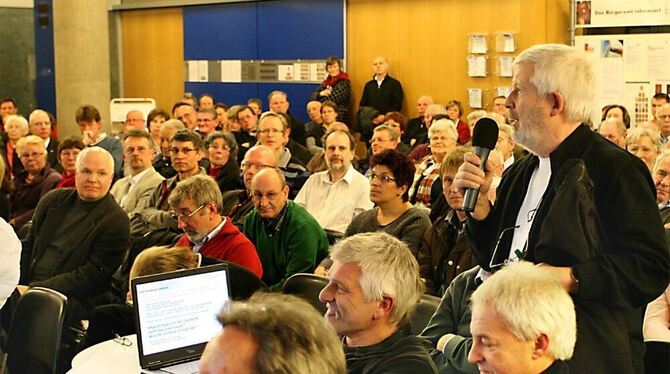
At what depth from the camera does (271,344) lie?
1.63 m

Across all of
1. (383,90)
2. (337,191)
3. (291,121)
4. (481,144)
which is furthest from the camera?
(383,90)

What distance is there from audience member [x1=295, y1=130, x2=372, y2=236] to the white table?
2.62 meters

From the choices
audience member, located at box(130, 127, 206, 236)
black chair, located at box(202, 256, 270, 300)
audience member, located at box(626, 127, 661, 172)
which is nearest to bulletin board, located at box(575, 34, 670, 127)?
audience member, located at box(626, 127, 661, 172)

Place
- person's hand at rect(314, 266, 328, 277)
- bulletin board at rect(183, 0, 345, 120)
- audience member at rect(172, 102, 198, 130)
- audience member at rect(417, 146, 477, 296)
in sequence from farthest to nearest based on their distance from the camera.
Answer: bulletin board at rect(183, 0, 345, 120) < audience member at rect(172, 102, 198, 130) < person's hand at rect(314, 266, 328, 277) < audience member at rect(417, 146, 477, 296)

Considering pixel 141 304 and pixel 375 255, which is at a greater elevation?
pixel 375 255

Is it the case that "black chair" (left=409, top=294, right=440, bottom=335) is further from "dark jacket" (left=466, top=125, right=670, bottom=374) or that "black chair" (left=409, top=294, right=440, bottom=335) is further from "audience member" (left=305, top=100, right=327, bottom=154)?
"audience member" (left=305, top=100, right=327, bottom=154)

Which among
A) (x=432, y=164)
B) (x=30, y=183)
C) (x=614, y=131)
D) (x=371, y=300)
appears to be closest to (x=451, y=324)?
(x=371, y=300)

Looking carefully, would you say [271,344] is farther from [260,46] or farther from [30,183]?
[260,46]

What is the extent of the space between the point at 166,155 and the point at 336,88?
15.7 ft

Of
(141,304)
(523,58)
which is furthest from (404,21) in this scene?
(523,58)

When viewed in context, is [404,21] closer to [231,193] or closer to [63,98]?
[63,98]

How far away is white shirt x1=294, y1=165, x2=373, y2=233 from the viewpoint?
6.53 metres

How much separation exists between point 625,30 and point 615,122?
3006 mm

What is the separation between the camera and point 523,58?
245 cm
